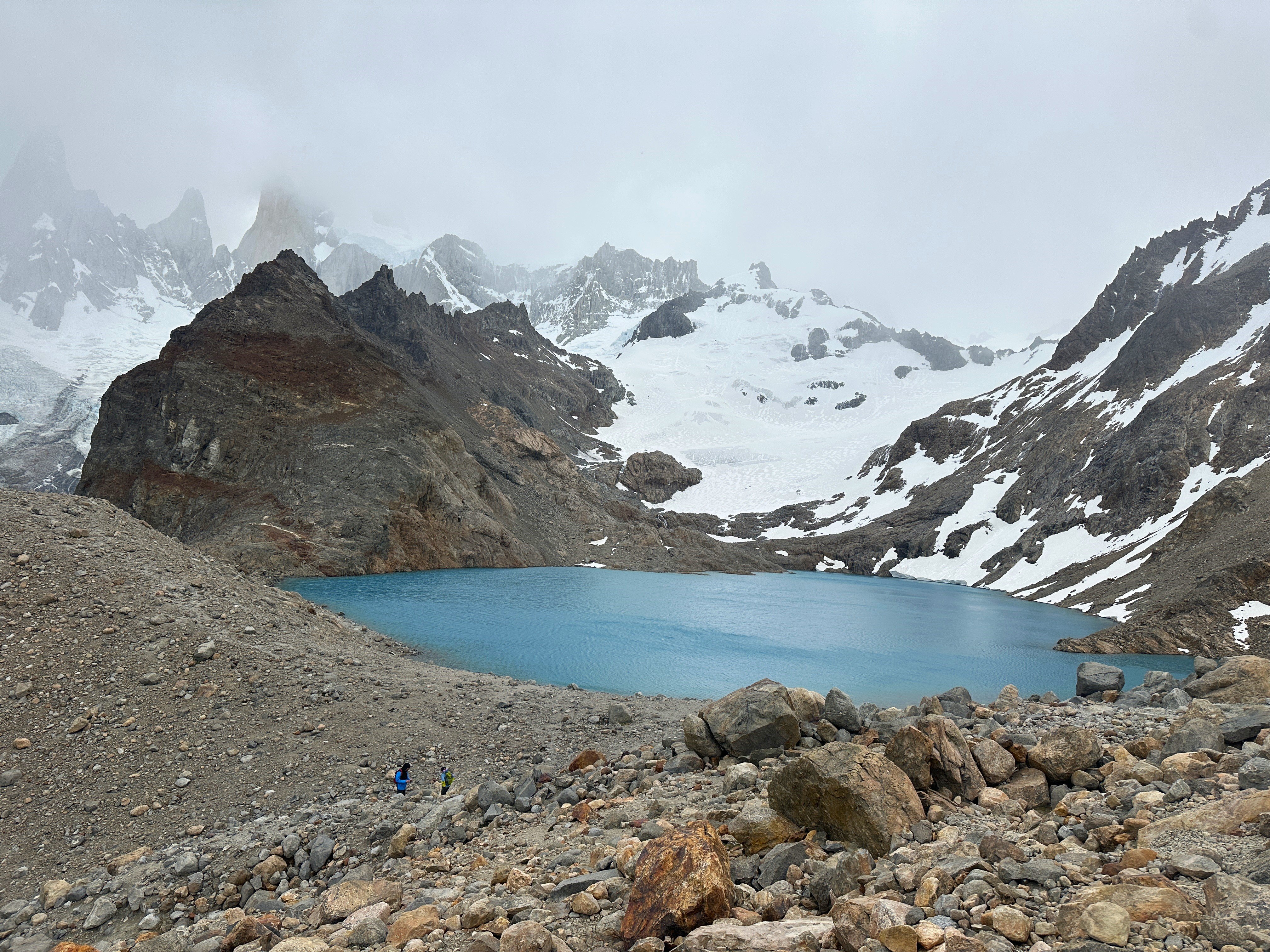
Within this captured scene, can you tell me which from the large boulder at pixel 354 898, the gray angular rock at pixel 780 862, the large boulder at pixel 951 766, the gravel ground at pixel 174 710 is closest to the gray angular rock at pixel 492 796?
the gravel ground at pixel 174 710

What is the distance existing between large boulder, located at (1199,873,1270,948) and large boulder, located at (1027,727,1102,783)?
443 centimetres

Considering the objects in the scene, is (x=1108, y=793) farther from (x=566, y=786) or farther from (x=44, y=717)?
(x=44, y=717)

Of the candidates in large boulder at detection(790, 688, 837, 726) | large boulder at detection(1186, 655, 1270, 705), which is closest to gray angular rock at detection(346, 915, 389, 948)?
large boulder at detection(790, 688, 837, 726)

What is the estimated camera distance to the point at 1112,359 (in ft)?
398

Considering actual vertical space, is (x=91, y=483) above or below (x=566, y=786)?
above

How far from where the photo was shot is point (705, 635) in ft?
141

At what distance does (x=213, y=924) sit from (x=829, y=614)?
57.2 m

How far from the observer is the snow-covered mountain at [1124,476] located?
1688 inches

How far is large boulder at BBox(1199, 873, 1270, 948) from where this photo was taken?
349 cm

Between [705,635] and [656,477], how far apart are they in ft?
380

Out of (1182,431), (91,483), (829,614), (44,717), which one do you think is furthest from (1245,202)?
(91,483)

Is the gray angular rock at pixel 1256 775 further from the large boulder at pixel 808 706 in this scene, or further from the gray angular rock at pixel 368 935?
the gray angular rock at pixel 368 935

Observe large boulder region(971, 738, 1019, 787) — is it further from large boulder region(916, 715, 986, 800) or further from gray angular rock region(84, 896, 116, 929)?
gray angular rock region(84, 896, 116, 929)

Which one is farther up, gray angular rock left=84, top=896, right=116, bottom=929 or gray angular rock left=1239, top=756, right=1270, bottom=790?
gray angular rock left=1239, top=756, right=1270, bottom=790
